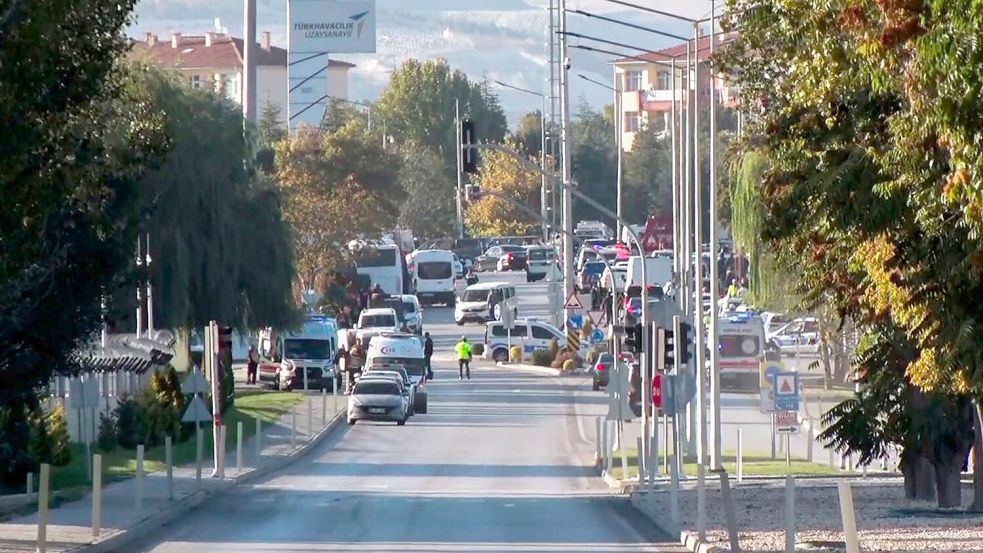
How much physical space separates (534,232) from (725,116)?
35.1m

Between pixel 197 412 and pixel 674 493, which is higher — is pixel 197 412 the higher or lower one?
the higher one

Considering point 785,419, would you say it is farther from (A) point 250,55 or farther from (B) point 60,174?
(A) point 250,55

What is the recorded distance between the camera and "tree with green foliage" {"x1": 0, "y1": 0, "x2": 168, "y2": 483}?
45.9 feet

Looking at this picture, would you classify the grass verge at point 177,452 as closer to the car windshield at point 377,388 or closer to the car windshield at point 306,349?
the car windshield at point 306,349

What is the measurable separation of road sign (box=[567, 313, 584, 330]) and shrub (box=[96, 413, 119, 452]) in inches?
1314

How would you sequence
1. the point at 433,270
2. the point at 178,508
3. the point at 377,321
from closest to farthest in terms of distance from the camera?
the point at 178,508
the point at 377,321
the point at 433,270

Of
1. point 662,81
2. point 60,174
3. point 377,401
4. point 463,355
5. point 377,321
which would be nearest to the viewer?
point 60,174

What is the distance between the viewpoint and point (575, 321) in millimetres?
74688

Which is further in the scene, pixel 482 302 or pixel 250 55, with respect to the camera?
pixel 482 302

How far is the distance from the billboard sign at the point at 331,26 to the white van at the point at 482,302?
130ft

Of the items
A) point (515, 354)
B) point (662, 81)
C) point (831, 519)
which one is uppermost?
point (662, 81)

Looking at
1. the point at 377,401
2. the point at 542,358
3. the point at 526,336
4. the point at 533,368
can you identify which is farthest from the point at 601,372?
the point at 526,336

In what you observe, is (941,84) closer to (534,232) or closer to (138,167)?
(138,167)

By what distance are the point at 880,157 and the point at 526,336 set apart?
5502 centimetres
